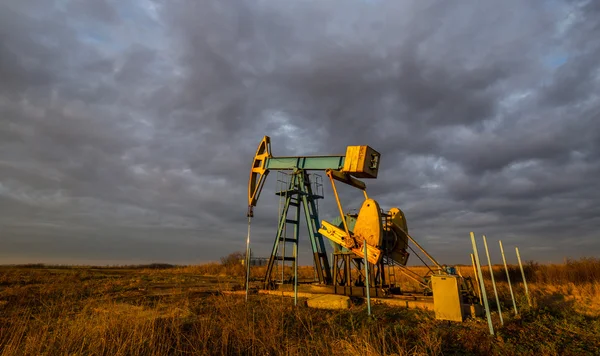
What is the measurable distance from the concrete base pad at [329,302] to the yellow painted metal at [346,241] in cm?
188

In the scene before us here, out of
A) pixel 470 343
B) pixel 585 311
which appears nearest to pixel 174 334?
pixel 470 343

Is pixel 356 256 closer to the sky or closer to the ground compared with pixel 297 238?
closer to the ground

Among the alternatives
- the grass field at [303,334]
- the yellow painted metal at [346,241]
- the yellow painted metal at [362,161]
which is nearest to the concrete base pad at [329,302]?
the grass field at [303,334]

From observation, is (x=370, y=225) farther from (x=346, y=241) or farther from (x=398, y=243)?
(x=398, y=243)

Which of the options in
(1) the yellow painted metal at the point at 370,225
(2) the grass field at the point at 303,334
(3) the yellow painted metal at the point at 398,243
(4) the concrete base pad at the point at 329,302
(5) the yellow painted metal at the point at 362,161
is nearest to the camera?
(2) the grass field at the point at 303,334

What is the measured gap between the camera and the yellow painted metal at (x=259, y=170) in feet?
52.8

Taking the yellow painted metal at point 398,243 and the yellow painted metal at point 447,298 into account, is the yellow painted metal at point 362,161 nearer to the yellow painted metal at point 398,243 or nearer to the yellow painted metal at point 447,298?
the yellow painted metal at point 398,243

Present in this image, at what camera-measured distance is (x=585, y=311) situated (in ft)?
29.9

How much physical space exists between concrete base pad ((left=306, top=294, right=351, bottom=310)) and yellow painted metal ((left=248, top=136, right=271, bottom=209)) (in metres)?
6.75

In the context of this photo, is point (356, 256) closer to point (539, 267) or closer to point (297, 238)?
point (297, 238)

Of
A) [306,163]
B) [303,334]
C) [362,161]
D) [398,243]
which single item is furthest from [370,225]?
[303,334]

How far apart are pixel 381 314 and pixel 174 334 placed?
198 inches

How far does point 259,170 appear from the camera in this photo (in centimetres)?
1628

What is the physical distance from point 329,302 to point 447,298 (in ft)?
11.2
